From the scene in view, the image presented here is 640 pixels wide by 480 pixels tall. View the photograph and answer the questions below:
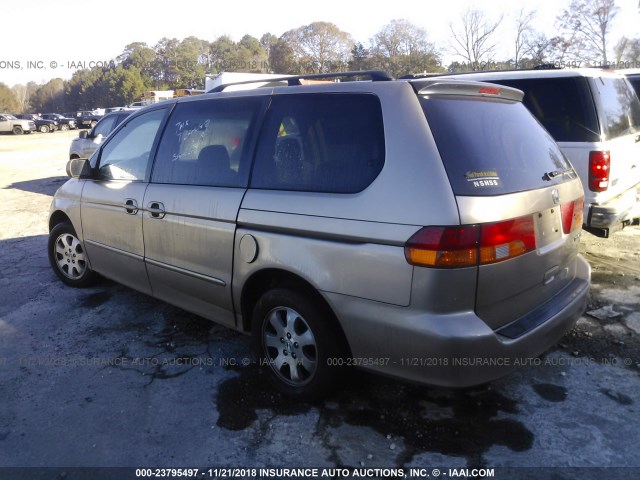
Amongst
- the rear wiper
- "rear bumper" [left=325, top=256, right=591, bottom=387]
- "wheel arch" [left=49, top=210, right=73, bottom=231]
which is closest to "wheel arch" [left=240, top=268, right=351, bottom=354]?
"rear bumper" [left=325, top=256, right=591, bottom=387]

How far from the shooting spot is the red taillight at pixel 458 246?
2.18 meters

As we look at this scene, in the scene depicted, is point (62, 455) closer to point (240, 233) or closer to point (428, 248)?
point (240, 233)

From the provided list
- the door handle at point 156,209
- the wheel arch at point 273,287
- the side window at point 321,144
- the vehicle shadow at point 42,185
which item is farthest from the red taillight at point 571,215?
the vehicle shadow at point 42,185

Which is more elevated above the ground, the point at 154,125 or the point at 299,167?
the point at 154,125

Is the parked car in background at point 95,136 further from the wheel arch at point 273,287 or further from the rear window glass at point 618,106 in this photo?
the rear window glass at point 618,106

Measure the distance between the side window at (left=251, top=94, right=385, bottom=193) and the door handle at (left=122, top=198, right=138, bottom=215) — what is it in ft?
4.14

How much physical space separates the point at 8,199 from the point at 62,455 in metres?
9.91

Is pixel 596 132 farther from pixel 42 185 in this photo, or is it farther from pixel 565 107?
pixel 42 185

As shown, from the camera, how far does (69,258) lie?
4926 millimetres

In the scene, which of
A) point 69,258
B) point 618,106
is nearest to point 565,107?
point 618,106

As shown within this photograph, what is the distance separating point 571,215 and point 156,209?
280 centimetres

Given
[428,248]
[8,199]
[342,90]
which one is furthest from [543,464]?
[8,199]

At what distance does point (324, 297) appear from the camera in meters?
2.59

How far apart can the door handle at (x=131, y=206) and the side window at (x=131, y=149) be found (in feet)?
0.64
